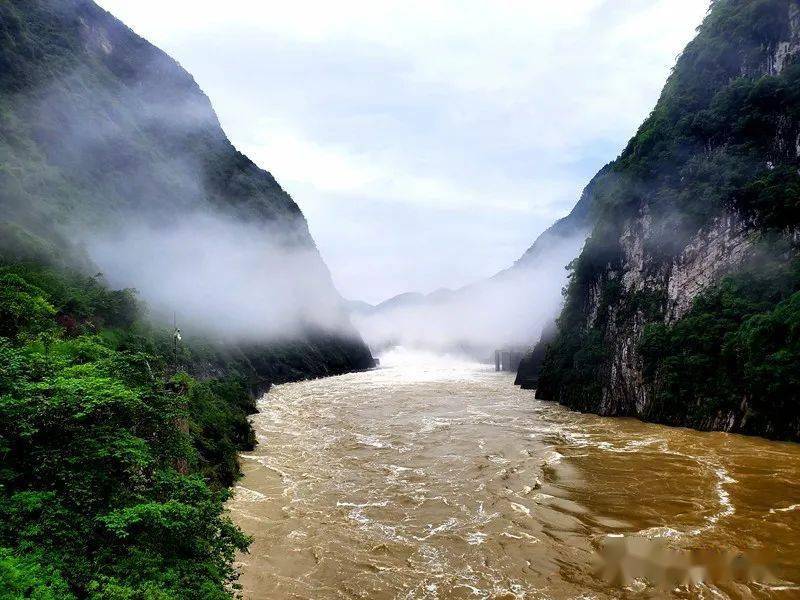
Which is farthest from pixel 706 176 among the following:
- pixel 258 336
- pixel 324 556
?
pixel 258 336

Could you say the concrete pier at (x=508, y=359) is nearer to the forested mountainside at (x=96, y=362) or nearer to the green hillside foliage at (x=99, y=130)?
the forested mountainside at (x=96, y=362)

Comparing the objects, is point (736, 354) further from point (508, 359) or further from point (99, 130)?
point (508, 359)

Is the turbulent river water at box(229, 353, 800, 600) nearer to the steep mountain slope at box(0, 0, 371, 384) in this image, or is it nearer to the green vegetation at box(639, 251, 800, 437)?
the green vegetation at box(639, 251, 800, 437)

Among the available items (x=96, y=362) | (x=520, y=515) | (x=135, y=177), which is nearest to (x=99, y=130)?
(x=135, y=177)

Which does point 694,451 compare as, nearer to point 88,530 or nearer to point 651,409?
point 651,409

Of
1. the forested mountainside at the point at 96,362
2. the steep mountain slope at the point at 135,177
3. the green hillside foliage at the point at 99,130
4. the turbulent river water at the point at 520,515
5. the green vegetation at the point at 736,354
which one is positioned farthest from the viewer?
the steep mountain slope at the point at 135,177

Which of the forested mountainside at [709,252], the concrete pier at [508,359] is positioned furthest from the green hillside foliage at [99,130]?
the concrete pier at [508,359]

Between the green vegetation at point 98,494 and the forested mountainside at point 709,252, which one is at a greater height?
the forested mountainside at point 709,252
